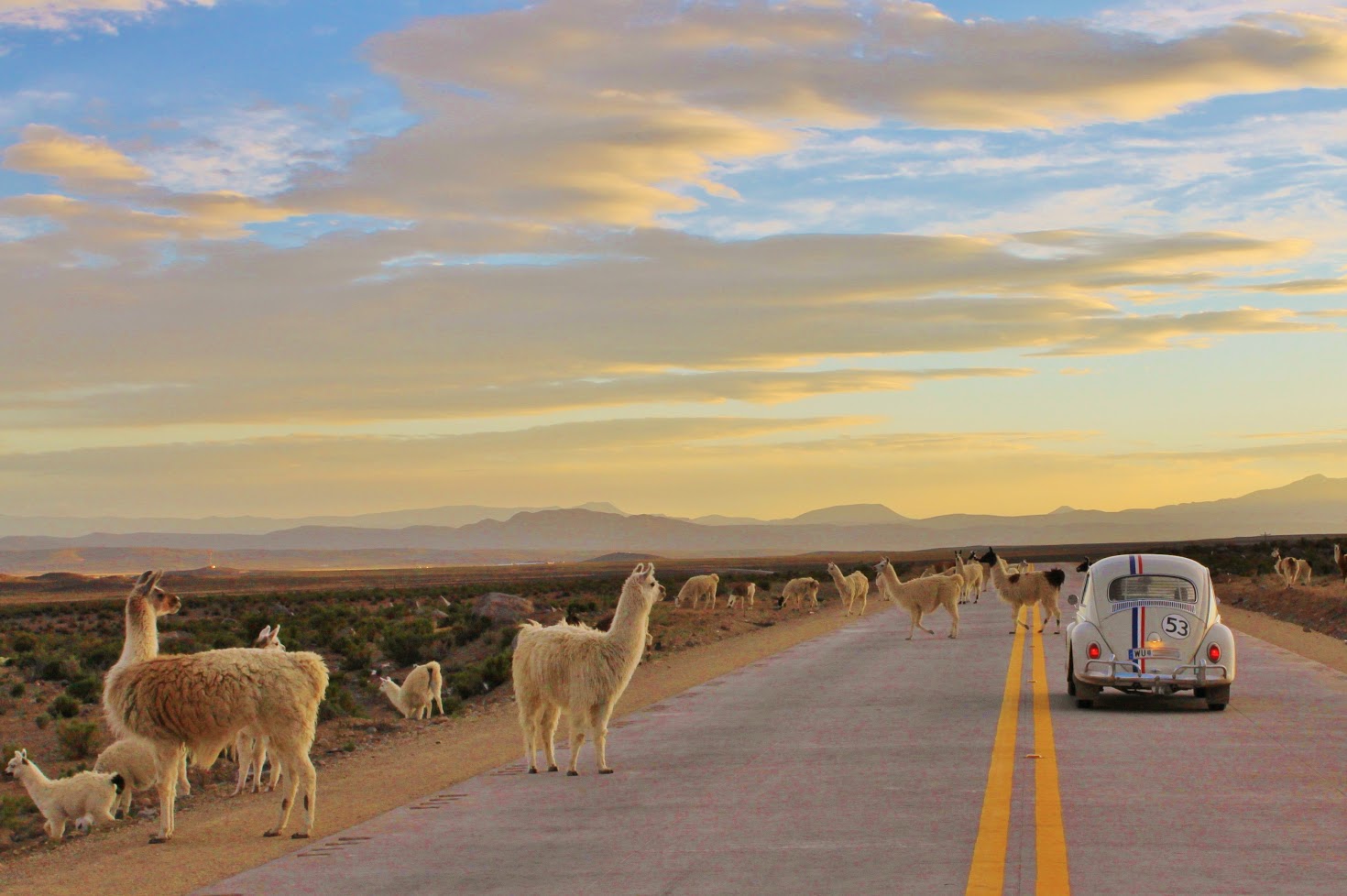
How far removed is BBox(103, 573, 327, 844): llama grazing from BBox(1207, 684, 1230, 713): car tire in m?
10.6

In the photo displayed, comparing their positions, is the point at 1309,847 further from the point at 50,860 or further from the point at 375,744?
the point at 375,744

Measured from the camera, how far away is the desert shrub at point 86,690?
1071 inches

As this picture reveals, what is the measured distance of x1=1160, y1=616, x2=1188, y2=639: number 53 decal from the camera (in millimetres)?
17203

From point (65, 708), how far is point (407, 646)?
12.4m

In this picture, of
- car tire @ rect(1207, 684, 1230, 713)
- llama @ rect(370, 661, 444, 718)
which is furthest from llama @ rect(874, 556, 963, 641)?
car tire @ rect(1207, 684, 1230, 713)

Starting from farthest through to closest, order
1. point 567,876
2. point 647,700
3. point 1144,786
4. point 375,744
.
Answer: point 647,700
point 375,744
point 1144,786
point 567,876

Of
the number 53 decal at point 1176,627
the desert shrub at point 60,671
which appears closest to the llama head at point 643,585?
the number 53 decal at point 1176,627

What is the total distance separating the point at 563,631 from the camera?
48.2 ft

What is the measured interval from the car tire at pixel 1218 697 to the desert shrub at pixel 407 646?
22.4 meters

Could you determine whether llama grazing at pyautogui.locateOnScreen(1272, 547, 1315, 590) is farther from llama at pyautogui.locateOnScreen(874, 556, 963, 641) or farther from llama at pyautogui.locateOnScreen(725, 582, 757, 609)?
llama at pyautogui.locateOnScreen(874, 556, 963, 641)

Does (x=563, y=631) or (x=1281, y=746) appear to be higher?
(x=563, y=631)

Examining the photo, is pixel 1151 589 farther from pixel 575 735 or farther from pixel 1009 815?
pixel 1009 815

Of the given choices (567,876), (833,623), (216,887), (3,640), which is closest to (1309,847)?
(567,876)

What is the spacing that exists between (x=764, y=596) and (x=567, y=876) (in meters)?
53.1
